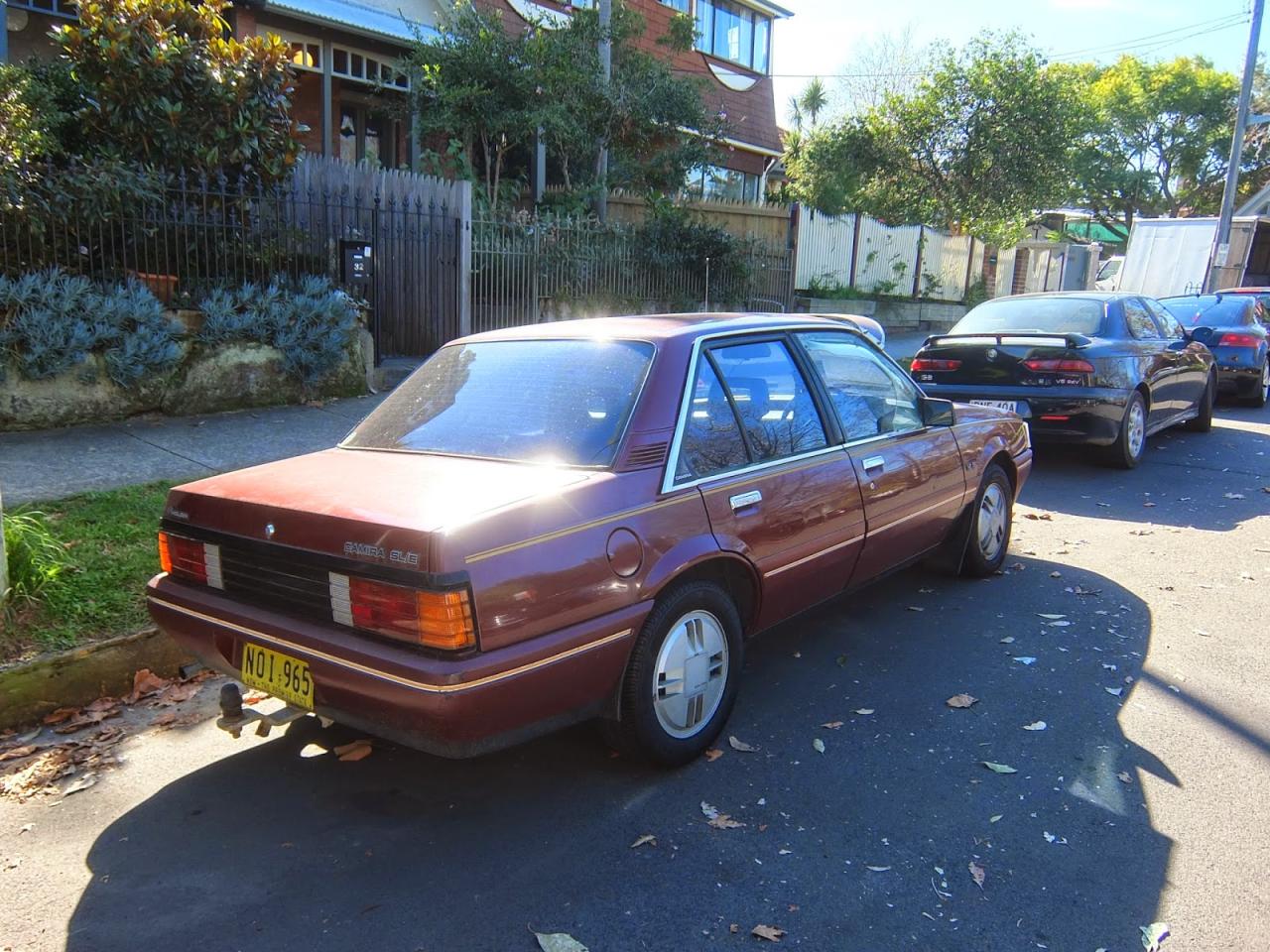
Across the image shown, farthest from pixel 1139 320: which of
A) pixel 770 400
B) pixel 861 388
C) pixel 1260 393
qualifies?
pixel 770 400

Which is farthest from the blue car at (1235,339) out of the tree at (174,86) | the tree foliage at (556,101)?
the tree at (174,86)

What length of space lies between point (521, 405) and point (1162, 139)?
145 feet

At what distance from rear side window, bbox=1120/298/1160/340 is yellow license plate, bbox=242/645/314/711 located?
824 cm

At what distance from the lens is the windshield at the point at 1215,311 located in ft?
42.8

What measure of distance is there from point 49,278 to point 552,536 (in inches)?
245

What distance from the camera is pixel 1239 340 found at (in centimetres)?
1278

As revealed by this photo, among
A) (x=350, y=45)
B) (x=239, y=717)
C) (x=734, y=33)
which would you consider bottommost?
(x=239, y=717)

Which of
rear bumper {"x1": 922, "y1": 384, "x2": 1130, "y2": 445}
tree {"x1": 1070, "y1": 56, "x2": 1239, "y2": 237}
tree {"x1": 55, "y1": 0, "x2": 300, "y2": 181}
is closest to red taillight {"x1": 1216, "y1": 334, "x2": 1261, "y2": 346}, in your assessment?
rear bumper {"x1": 922, "y1": 384, "x2": 1130, "y2": 445}

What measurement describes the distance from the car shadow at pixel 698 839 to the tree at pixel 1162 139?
3769 cm

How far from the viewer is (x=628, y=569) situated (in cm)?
315

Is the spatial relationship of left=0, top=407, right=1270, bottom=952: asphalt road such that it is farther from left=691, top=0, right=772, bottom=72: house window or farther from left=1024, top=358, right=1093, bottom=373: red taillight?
left=691, top=0, right=772, bottom=72: house window

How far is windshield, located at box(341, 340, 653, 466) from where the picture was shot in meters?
3.46

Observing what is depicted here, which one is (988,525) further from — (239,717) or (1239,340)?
(1239,340)

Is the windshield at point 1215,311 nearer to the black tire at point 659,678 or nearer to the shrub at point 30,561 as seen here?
the black tire at point 659,678
